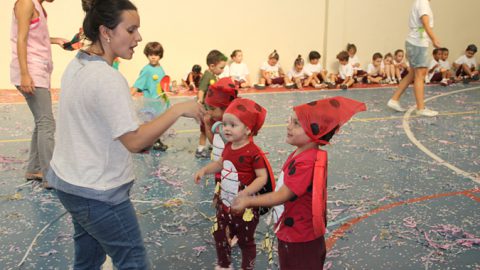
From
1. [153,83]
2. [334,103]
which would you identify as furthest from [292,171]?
[153,83]

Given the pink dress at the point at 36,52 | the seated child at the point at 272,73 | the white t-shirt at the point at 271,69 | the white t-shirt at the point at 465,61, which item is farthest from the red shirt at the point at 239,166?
the white t-shirt at the point at 465,61

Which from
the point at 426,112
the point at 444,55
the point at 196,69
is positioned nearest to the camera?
the point at 426,112

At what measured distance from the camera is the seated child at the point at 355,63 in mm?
12139

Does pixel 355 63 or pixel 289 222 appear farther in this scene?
pixel 355 63

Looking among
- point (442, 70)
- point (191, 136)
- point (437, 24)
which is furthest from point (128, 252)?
point (437, 24)

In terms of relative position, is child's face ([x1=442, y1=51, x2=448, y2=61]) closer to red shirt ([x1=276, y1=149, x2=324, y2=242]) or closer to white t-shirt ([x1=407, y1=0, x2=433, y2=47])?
white t-shirt ([x1=407, y1=0, x2=433, y2=47])

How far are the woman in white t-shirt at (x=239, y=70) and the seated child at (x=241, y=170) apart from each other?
27.8ft

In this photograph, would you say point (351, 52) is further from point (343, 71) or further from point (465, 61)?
point (465, 61)

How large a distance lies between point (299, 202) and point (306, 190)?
11 centimetres

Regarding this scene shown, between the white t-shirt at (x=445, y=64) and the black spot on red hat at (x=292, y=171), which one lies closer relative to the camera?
the black spot on red hat at (x=292, y=171)

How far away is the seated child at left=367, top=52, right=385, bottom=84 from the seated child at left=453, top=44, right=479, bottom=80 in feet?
6.86

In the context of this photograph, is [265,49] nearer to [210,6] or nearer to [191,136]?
[210,6]

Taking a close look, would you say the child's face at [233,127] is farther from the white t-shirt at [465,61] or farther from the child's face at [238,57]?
the white t-shirt at [465,61]

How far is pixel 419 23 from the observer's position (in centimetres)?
757
